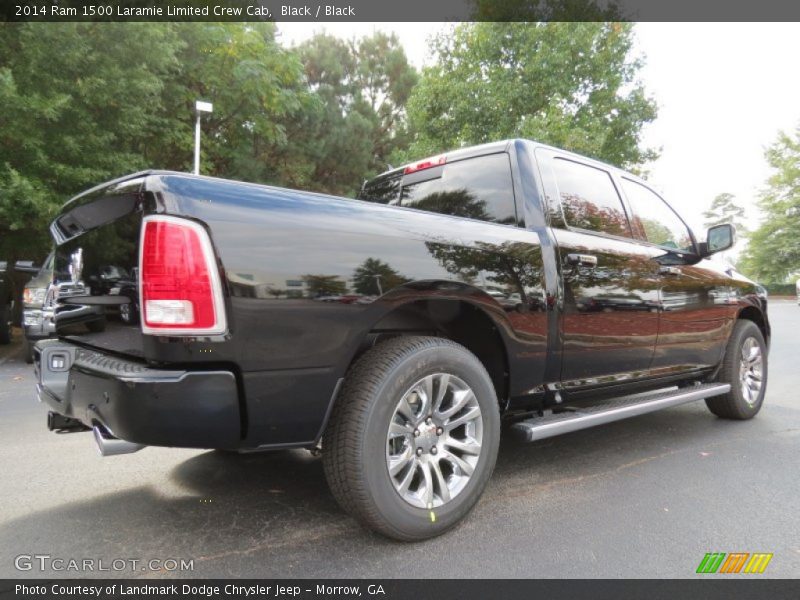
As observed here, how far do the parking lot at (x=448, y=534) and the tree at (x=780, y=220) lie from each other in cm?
4401

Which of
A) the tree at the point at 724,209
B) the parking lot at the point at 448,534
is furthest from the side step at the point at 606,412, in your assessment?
the tree at the point at 724,209

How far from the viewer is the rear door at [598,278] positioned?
2.99 meters

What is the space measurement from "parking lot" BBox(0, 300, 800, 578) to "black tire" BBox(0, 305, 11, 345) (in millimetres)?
6466

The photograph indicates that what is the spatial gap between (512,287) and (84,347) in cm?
199

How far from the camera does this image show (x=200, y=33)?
41.0 ft

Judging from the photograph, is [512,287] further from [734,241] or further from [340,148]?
[340,148]

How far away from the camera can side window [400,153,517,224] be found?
10.1 feet

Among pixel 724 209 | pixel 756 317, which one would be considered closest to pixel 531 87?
pixel 756 317

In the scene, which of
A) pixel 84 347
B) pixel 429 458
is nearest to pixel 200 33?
pixel 84 347

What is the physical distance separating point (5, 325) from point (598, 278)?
9.94 m

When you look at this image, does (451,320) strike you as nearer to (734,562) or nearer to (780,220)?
(734,562)

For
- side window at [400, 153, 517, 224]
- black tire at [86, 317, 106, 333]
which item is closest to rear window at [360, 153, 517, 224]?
side window at [400, 153, 517, 224]

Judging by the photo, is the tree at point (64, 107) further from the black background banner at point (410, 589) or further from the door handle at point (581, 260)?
the door handle at point (581, 260)

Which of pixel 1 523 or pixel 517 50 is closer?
pixel 1 523
